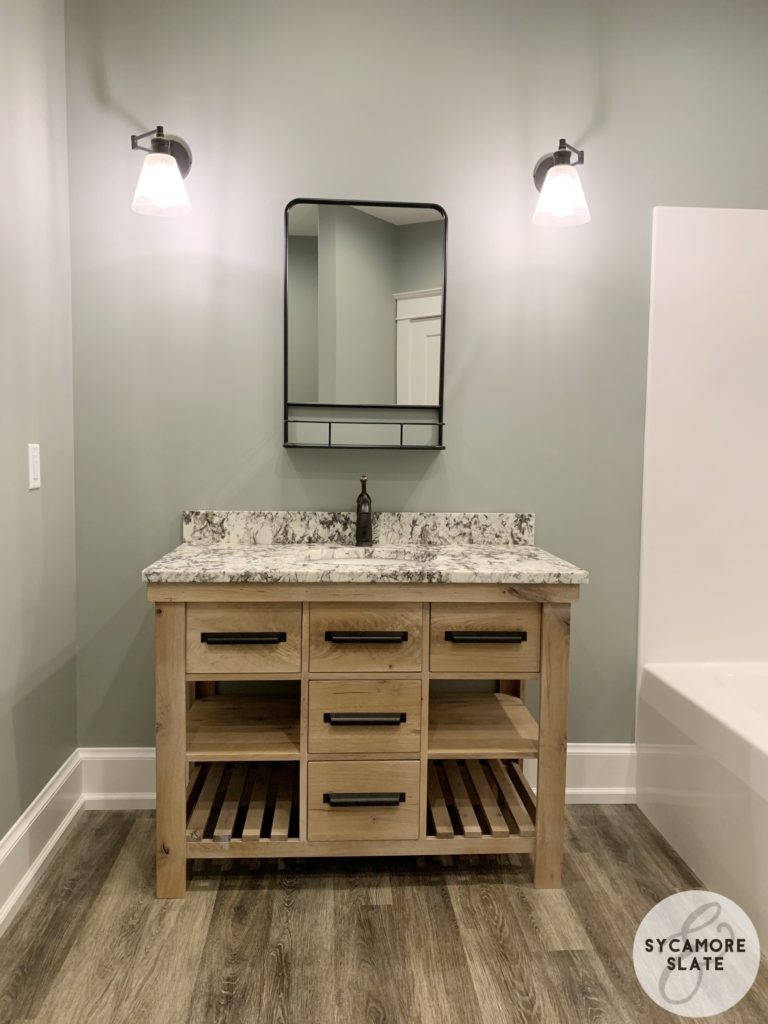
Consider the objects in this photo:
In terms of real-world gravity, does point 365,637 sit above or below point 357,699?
above

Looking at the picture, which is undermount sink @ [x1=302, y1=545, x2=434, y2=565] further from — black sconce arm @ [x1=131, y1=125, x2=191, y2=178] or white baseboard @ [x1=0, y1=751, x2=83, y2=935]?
black sconce arm @ [x1=131, y1=125, x2=191, y2=178]

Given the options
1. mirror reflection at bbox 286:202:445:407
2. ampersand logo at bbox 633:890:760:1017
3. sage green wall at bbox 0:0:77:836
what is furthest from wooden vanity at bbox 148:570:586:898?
mirror reflection at bbox 286:202:445:407

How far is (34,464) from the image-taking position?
195 cm

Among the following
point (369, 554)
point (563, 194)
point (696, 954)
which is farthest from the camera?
point (369, 554)

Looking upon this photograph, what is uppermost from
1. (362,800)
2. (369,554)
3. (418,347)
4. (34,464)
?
(418,347)

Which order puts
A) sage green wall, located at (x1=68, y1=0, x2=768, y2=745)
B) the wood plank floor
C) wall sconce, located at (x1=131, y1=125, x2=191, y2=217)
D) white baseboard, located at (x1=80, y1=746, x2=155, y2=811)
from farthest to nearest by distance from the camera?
white baseboard, located at (x1=80, y1=746, x2=155, y2=811), sage green wall, located at (x1=68, y1=0, x2=768, y2=745), wall sconce, located at (x1=131, y1=125, x2=191, y2=217), the wood plank floor

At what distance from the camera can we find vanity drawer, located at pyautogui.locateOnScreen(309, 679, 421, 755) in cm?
184

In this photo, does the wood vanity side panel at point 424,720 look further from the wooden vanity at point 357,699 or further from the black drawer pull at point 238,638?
the black drawer pull at point 238,638

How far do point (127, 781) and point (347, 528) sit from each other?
1109 millimetres

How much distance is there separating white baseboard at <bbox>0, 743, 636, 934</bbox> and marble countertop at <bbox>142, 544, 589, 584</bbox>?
0.77 meters

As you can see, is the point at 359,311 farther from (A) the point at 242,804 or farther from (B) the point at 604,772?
(B) the point at 604,772

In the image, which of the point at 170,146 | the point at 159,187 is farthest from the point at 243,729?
the point at 170,146

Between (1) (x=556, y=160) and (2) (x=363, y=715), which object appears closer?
(2) (x=363, y=715)

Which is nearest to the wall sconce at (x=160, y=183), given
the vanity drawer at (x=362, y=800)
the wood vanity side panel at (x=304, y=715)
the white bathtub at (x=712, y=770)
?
the wood vanity side panel at (x=304, y=715)
